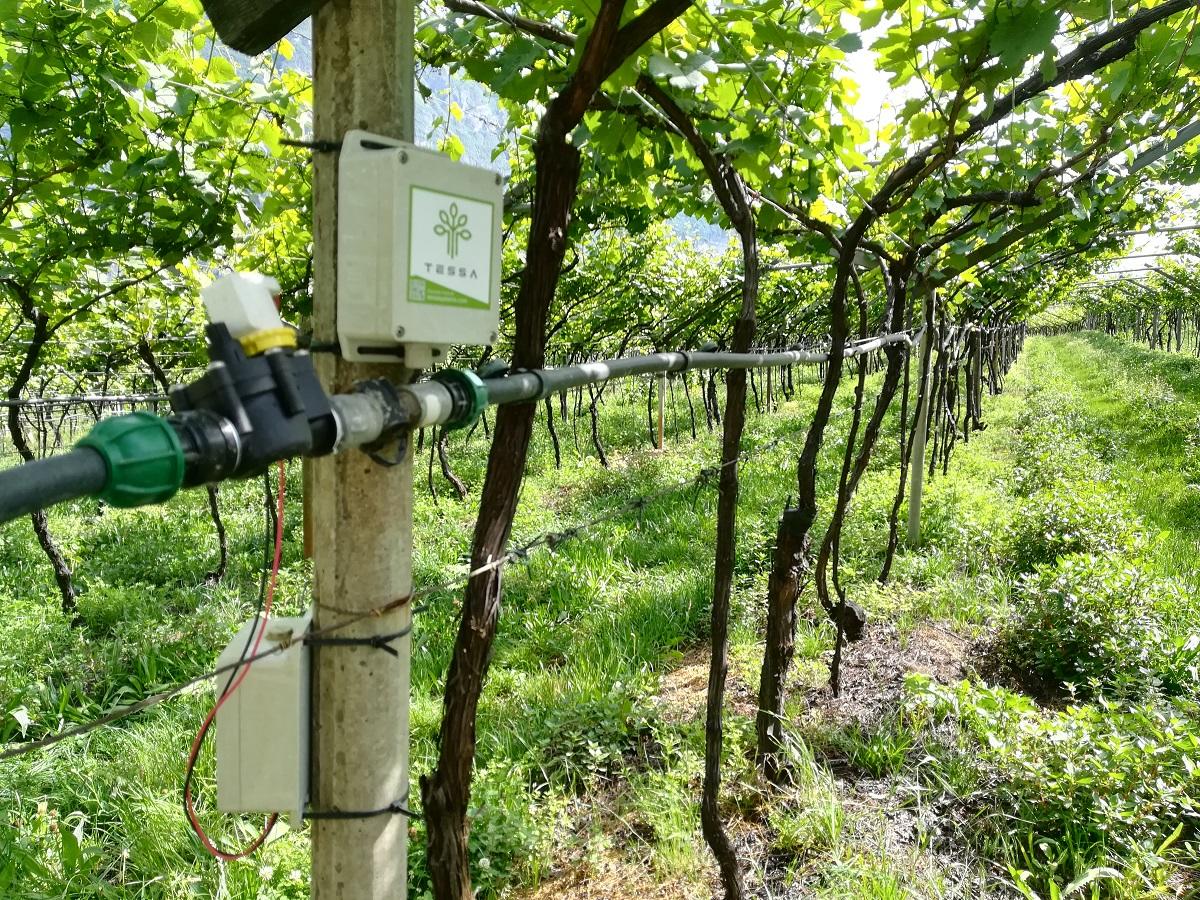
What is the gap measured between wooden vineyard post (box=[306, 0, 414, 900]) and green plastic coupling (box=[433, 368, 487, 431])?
0.19 ft

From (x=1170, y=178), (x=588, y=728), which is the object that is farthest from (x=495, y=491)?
(x=1170, y=178)

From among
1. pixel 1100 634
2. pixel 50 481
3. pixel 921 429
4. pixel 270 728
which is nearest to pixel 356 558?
pixel 270 728

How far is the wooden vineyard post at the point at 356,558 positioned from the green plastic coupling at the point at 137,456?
0.41 meters

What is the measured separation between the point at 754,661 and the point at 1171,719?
5.51ft

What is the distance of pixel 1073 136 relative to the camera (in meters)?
3.13

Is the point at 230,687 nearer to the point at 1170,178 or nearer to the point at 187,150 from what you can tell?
the point at 187,150

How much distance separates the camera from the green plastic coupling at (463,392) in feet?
3.39

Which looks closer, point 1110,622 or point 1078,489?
point 1110,622

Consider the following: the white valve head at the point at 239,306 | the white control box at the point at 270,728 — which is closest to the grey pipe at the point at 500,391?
the white valve head at the point at 239,306

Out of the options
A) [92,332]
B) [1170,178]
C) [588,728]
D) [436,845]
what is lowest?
[588,728]

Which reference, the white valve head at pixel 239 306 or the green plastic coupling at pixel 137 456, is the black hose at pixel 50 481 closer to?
the green plastic coupling at pixel 137 456

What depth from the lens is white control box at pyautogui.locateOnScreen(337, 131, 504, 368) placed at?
36.0 inches

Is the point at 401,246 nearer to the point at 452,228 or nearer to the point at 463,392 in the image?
the point at 452,228

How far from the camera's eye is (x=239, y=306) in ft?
2.36
